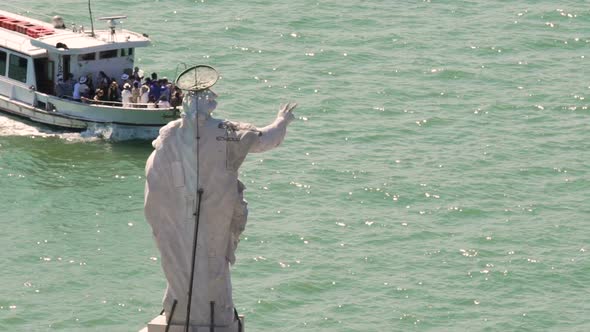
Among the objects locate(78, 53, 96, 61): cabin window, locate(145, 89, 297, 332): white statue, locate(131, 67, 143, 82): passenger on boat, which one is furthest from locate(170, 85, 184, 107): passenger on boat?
locate(145, 89, 297, 332): white statue

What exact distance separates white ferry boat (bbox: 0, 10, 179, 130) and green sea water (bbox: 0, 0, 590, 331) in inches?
22.7

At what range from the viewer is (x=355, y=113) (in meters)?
46.1

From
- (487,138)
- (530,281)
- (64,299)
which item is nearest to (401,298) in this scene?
(530,281)

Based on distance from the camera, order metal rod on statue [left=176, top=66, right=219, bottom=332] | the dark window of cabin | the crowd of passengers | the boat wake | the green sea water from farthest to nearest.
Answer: the dark window of cabin, the boat wake, the crowd of passengers, the green sea water, metal rod on statue [left=176, top=66, right=219, bottom=332]

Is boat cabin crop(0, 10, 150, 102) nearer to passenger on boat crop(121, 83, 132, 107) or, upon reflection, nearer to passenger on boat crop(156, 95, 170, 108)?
passenger on boat crop(121, 83, 132, 107)

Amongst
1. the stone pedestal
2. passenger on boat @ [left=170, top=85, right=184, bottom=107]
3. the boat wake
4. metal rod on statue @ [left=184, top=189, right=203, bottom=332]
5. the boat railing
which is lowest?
the boat wake

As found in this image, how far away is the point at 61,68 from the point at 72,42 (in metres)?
0.82

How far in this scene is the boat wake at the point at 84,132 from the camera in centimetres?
4344

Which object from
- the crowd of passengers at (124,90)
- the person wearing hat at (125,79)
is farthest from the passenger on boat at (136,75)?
the person wearing hat at (125,79)

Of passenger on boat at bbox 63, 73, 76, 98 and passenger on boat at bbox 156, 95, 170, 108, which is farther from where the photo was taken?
passenger on boat at bbox 63, 73, 76, 98

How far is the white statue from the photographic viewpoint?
15.8 m

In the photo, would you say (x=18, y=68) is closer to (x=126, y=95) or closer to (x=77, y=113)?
(x=77, y=113)

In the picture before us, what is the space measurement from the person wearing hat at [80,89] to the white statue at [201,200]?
93.4 feet

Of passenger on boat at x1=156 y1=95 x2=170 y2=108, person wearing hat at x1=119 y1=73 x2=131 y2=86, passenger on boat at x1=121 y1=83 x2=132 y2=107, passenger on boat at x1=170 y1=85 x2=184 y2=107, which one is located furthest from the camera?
person wearing hat at x1=119 y1=73 x2=131 y2=86
